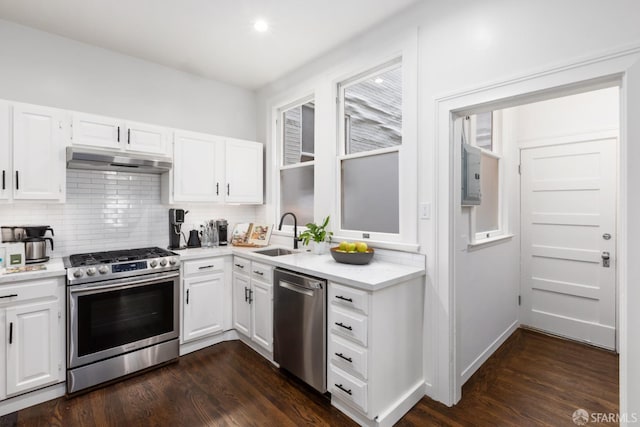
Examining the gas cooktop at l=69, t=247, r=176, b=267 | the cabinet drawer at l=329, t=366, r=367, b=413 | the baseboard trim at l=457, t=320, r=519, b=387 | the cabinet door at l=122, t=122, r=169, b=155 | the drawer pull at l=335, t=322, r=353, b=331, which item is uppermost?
the cabinet door at l=122, t=122, r=169, b=155

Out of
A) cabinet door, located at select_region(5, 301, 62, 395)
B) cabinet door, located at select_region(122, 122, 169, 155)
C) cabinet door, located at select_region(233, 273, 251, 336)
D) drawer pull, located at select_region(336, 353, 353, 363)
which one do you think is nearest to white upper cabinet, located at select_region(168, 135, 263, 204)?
cabinet door, located at select_region(122, 122, 169, 155)

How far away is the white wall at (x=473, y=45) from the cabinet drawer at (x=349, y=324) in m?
0.64

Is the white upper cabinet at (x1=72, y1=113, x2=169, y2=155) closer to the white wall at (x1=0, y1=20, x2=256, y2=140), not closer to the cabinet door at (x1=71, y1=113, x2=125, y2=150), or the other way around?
the cabinet door at (x1=71, y1=113, x2=125, y2=150)

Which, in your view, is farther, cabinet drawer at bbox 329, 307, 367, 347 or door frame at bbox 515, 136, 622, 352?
door frame at bbox 515, 136, 622, 352

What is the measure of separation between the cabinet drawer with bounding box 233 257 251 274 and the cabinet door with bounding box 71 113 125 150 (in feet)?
4.86

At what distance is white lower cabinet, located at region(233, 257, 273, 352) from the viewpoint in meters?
2.74

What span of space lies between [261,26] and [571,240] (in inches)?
144

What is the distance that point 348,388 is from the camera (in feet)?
6.63

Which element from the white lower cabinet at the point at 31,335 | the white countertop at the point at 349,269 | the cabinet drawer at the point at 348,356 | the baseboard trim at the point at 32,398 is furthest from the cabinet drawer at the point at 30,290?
the cabinet drawer at the point at 348,356

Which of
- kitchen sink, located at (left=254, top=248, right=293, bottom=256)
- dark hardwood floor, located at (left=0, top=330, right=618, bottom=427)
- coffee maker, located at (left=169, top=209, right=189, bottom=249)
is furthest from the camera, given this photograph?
kitchen sink, located at (left=254, top=248, right=293, bottom=256)

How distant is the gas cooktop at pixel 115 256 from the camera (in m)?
2.52

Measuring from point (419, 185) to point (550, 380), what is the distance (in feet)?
6.11

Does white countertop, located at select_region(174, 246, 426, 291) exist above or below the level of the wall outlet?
below

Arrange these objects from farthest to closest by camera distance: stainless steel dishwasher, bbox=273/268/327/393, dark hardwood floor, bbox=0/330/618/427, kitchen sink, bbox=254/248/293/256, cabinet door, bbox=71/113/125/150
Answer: kitchen sink, bbox=254/248/293/256
cabinet door, bbox=71/113/125/150
stainless steel dishwasher, bbox=273/268/327/393
dark hardwood floor, bbox=0/330/618/427
